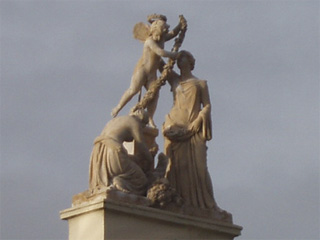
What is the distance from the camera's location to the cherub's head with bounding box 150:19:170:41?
17.5 m

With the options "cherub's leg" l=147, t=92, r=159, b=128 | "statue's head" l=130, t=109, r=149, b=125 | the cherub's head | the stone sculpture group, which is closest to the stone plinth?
the stone sculpture group

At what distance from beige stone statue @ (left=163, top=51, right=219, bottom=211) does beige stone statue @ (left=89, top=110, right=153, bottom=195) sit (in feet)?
1.91

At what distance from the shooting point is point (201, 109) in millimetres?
17438

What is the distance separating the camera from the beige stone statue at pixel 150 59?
17344mm

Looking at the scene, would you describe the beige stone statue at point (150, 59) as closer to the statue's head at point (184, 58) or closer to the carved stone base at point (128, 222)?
the statue's head at point (184, 58)

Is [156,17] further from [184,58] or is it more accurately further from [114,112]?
[114,112]

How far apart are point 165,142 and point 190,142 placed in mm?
367

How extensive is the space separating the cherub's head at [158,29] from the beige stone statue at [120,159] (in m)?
1.38

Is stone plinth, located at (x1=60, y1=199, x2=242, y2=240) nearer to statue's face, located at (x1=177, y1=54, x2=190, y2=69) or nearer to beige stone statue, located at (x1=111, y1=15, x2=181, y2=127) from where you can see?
beige stone statue, located at (x1=111, y1=15, x2=181, y2=127)

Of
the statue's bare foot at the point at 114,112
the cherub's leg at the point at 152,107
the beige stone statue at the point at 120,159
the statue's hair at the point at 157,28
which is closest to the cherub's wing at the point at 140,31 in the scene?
the statue's hair at the point at 157,28

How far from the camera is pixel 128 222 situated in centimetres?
1606

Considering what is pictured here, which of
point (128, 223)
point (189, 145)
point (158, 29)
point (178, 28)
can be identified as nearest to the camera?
point (128, 223)

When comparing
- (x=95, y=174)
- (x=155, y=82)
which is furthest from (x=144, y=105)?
(x=95, y=174)

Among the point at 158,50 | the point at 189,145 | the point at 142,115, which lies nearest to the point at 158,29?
the point at 158,50
